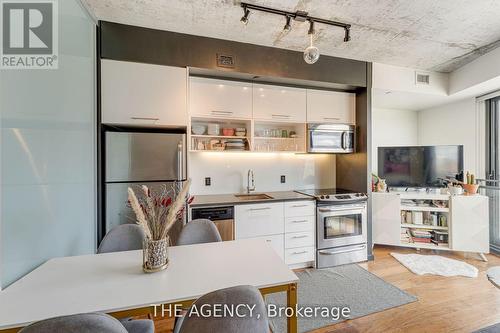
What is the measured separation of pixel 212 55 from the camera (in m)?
2.53

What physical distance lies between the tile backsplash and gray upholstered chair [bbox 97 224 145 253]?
49.1 inches

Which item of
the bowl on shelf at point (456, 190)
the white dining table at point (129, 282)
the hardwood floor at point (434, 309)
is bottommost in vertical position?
the hardwood floor at point (434, 309)

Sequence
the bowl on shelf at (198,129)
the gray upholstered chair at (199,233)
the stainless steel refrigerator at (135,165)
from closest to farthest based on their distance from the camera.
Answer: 1. the gray upholstered chair at (199,233)
2. the stainless steel refrigerator at (135,165)
3. the bowl on shelf at (198,129)

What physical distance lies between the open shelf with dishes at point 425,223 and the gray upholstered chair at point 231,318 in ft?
11.4

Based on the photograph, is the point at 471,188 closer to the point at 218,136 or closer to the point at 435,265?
the point at 435,265

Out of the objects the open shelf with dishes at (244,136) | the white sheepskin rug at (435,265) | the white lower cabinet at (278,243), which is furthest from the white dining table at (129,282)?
the white sheepskin rug at (435,265)

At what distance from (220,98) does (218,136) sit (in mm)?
476

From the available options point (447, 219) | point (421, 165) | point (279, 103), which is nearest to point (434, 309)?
point (447, 219)

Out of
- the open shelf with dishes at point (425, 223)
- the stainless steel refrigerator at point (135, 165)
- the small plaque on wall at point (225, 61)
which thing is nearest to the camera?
the stainless steel refrigerator at point (135, 165)

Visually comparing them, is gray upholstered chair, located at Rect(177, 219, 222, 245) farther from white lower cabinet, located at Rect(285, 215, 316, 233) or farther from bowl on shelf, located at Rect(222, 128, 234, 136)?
bowl on shelf, located at Rect(222, 128, 234, 136)

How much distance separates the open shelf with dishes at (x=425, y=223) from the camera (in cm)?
335

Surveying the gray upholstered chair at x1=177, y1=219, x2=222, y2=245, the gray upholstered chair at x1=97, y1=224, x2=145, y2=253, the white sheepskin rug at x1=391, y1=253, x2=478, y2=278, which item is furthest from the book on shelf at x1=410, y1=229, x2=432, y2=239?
the gray upholstered chair at x1=97, y1=224, x2=145, y2=253

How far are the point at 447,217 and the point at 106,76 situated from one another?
16.0ft

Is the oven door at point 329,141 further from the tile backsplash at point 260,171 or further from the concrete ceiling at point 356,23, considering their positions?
the concrete ceiling at point 356,23
